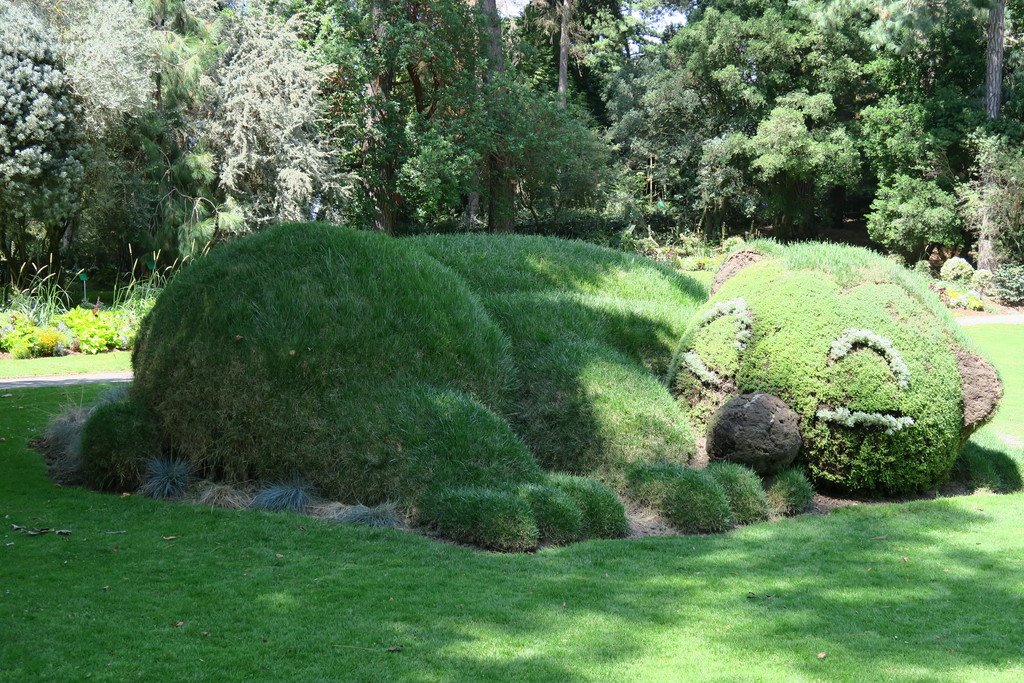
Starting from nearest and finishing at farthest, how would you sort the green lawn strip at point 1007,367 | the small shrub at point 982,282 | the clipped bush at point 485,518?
the clipped bush at point 485,518 < the green lawn strip at point 1007,367 < the small shrub at point 982,282

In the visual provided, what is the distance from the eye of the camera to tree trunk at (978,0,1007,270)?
88.9 feet

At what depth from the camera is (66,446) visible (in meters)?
7.46

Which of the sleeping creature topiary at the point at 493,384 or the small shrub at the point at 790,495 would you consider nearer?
the sleeping creature topiary at the point at 493,384

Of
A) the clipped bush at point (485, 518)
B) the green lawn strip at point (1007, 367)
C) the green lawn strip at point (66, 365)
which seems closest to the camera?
the clipped bush at point (485, 518)

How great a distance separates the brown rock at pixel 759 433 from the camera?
670 cm

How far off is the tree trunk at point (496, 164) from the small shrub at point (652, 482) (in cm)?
1693

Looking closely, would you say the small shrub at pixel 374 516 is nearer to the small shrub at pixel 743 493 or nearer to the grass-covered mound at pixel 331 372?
the grass-covered mound at pixel 331 372

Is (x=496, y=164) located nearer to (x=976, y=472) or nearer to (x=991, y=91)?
(x=991, y=91)

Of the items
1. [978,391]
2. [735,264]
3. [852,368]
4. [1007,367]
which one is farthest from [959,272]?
[852,368]

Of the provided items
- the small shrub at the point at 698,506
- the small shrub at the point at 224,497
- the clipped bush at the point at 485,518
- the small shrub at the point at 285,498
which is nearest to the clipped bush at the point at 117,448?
the small shrub at the point at 224,497

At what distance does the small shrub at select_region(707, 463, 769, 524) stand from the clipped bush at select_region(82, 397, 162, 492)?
4442mm

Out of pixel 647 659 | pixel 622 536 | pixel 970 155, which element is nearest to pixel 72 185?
pixel 622 536

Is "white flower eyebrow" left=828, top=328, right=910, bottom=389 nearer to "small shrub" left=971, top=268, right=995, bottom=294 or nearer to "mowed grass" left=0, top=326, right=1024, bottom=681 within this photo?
"mowed grass" left=0, top=326, right=1024, bottom=681

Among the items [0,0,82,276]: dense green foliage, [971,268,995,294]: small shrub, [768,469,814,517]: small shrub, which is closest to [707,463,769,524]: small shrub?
[768,469,814,517]: small shrub
